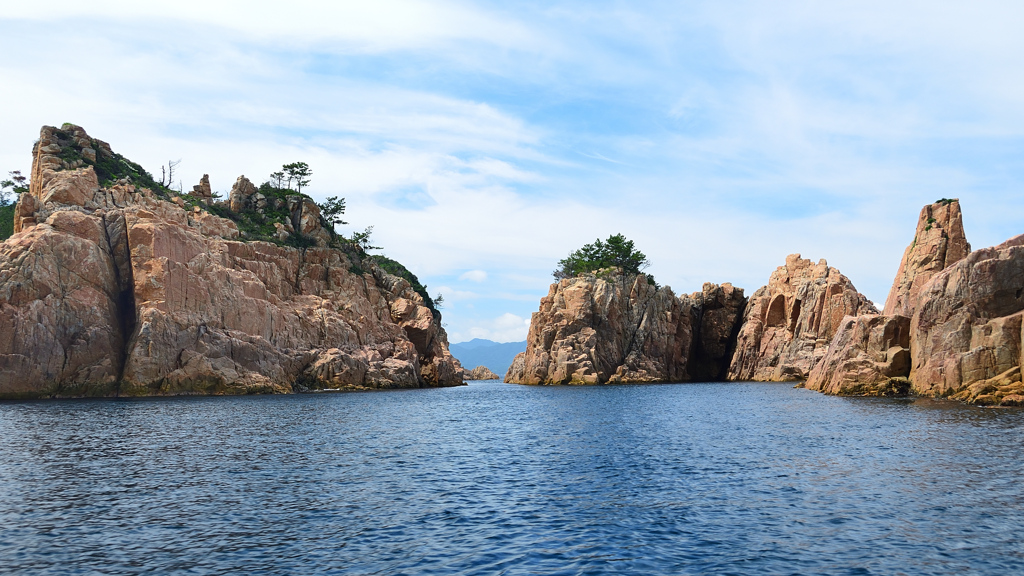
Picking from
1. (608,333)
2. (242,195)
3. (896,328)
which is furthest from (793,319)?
(242,195)

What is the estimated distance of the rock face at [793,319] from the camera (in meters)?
119

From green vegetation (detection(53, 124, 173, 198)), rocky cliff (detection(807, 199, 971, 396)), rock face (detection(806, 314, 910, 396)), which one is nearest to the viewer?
rock face (detection(806, 314, 910, 396))

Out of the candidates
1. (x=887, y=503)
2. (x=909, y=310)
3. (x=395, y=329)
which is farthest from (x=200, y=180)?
(x=887, y=503)

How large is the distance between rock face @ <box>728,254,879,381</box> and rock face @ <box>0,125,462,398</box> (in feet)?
226

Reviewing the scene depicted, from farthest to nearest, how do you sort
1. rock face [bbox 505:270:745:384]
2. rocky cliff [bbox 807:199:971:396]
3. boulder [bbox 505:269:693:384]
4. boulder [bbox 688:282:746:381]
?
1. boulder [bbox 688:282:746:381]
2. rock face [bbox 505:270:745:384]
3. boulder [bbox 505:269:693:384]
4. rocky cliff [bbox 807:199:971:396]

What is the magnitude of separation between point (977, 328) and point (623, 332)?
80.2 meters

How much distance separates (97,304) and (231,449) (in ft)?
161

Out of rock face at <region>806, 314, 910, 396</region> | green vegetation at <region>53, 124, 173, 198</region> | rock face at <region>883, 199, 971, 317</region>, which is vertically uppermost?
green vegetation at <region>53, 124, 173, 198</region>

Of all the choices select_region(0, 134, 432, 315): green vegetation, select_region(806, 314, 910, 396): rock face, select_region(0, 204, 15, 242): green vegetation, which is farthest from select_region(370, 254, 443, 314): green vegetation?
select_region(806, 314, 910, 396): rock face

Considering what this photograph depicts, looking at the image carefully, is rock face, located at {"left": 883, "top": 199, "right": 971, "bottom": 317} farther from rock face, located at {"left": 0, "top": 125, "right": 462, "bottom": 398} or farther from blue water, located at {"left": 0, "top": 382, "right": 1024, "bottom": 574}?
rock face, located at {"left": 0, "top": 125, "right": 462, "bottom": 398}

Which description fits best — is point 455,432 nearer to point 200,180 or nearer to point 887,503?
point 887,503

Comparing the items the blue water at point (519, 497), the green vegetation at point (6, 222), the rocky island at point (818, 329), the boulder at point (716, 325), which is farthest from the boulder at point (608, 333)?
the green vegetation at point (6, 222)

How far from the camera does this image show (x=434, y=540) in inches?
872

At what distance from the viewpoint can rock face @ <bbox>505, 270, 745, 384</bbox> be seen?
128 m
